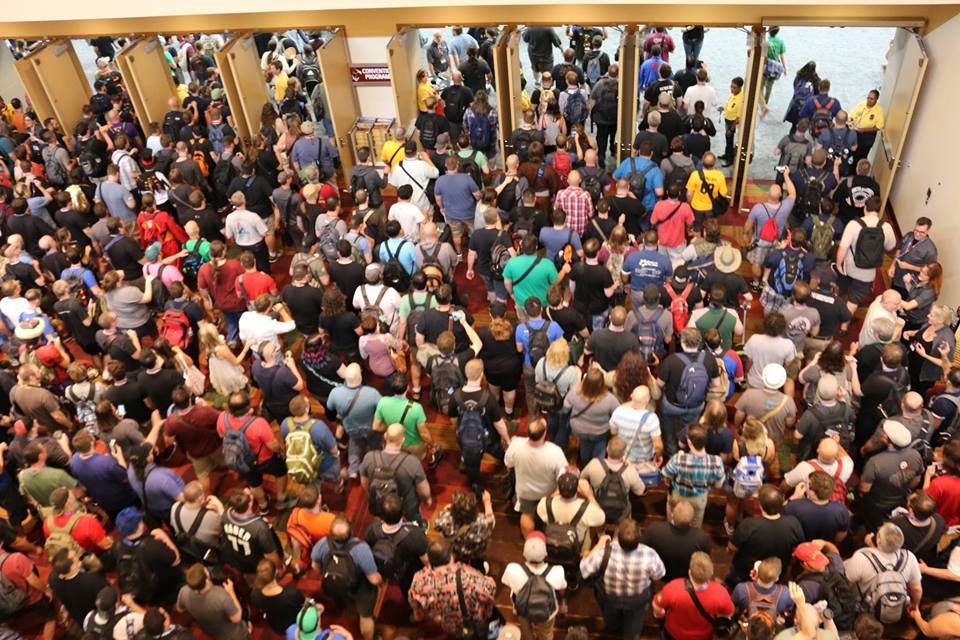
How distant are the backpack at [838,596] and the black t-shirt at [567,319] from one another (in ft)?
9.75

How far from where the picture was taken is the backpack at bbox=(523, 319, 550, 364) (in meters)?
7.07

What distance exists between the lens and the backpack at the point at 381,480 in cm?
582

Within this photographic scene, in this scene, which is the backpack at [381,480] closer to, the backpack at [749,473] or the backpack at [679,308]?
the backpack at [749,473]

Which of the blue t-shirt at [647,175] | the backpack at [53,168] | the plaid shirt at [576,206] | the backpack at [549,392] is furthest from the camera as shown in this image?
the backpack at [53,168]

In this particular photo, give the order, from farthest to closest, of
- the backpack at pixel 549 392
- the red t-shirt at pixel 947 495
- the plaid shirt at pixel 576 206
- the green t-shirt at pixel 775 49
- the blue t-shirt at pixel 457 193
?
the green t-shirt at pixel 775 49
the blue t-shirt at pixel 457 193
the plaid shirt at pixel 576 206
the backpack at pixel 549 392
the red t-shirt at pixel 947 495

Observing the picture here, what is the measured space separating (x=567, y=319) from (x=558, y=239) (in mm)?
1202

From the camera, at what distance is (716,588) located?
500 centimetres

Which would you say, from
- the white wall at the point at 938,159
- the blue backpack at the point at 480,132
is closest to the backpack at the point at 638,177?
the blue backpack at the point at 480,132

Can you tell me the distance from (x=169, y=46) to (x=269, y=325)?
1165cm

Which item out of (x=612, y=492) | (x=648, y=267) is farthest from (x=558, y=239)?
(x=612, y=492)

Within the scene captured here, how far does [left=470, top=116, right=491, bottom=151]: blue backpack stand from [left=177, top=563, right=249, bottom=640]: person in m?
7.36

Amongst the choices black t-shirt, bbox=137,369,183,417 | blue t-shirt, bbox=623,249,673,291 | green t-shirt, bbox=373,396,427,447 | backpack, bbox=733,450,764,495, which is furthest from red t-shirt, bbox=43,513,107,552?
blue t-shirt, bbox=623,249,673,291

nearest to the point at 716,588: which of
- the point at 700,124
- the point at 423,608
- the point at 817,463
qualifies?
the point at 817,463

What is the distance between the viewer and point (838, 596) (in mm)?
5195
